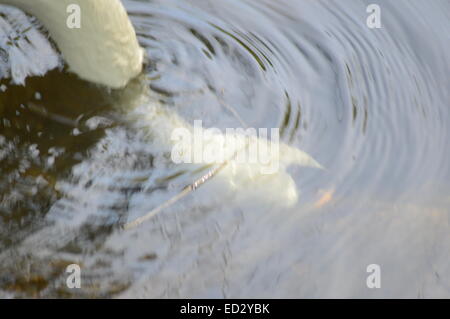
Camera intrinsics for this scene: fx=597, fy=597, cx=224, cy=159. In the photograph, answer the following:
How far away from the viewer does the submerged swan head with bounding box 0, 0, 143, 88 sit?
7.13 feet

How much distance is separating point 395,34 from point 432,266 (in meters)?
1.30

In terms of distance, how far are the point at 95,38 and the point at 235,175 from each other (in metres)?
0.75

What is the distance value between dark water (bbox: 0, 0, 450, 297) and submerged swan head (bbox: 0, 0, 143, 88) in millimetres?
68

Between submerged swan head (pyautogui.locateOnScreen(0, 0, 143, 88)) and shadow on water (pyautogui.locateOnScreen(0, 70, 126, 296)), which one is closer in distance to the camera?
shadow on water (pyautogui.locateOnScreen(0, 70, 126, 296))

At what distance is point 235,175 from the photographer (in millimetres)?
2082

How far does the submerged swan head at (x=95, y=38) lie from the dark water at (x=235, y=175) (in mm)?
68
